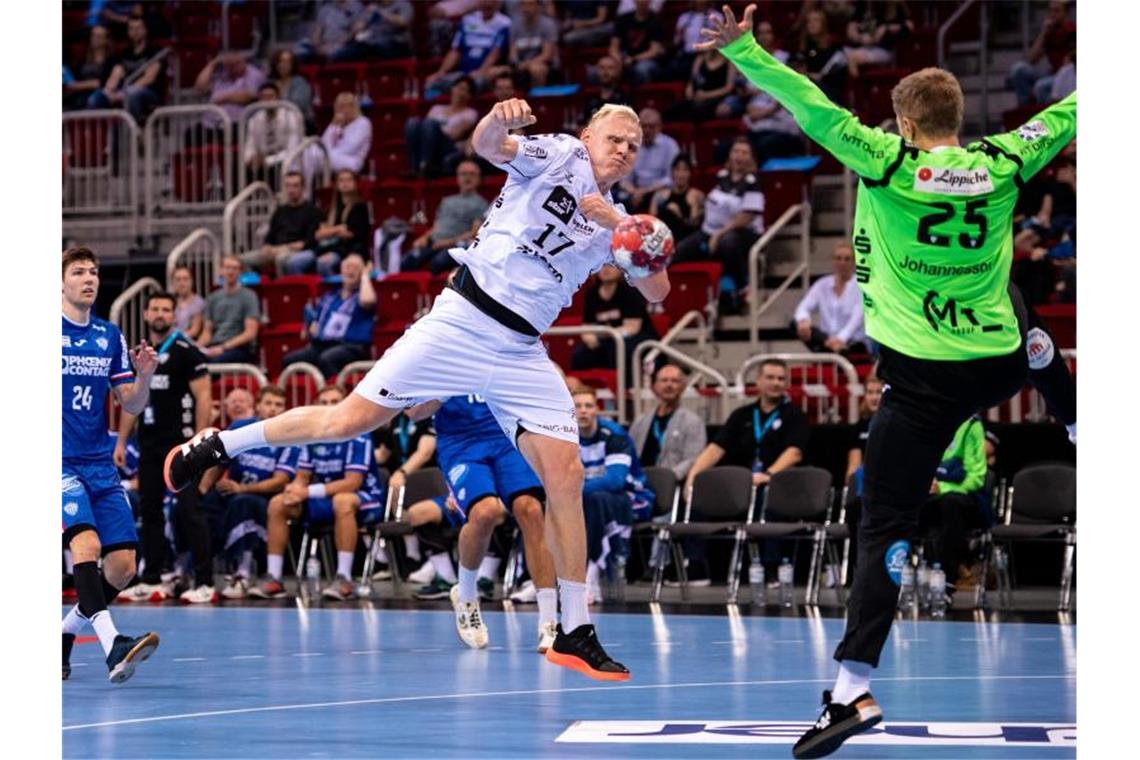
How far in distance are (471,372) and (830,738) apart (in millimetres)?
2573

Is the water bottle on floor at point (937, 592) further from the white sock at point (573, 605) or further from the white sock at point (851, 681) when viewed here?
the white sock at point (851, 681)

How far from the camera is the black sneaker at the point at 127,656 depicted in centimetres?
860

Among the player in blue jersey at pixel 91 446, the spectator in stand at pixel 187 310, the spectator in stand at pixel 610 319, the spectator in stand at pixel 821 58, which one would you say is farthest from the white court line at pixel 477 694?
the spectator in stand at pixel 187 310

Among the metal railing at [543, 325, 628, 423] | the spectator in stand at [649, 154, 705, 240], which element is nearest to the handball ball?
the metal railing at [543, 325, 628, 423]

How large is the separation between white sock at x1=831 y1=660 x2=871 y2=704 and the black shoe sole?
0.11 meters

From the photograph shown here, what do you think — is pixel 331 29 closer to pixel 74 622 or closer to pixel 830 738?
pixel 74 622

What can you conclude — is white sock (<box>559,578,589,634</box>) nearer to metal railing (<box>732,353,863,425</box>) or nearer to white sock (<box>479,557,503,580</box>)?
white sock (<box>479,557,503,580</box>)

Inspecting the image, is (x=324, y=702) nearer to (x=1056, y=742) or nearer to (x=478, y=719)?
(x=478, y=719)

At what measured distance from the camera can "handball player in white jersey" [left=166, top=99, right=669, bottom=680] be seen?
25.9 ft

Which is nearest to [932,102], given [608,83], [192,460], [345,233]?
[192,460]

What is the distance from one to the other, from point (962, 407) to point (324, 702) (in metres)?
3.29
